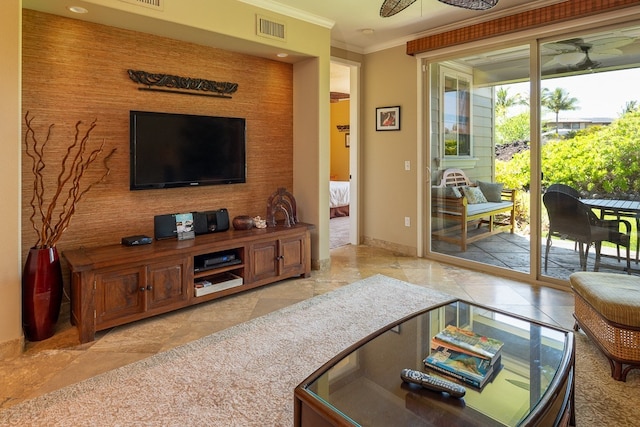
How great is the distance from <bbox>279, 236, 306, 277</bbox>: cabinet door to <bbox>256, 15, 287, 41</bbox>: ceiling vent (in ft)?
6.18

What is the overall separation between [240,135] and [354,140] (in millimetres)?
1938

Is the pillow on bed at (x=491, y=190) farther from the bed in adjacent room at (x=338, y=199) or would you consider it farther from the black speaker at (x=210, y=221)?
the bed in adjacent room at (x=338, y=199)

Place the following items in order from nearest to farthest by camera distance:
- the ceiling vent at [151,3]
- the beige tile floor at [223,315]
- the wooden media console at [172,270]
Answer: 1. the beige tile floor at [223,315]
2. the wooden media console at [172,270]
3. the ceiling vent at [151,3]

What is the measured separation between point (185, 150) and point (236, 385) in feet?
6.93

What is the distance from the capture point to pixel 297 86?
4.29m

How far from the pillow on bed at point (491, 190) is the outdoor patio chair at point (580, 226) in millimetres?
485

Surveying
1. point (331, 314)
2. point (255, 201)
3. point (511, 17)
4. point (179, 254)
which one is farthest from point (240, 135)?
point (511, 17)

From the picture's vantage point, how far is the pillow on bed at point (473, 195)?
442 cm

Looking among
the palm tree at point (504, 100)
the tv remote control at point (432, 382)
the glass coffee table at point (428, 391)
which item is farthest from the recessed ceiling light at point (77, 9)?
the palm tree at point (504, 100)

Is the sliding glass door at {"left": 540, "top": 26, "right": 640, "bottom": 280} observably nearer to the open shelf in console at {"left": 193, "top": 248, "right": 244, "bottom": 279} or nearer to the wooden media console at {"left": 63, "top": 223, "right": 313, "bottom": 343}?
the wooden media console at {"left": 63, "top": 223, "right": 313, "bottom": 343}

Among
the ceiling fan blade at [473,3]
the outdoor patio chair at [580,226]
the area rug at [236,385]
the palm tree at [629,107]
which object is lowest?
the area rug at [236,385]

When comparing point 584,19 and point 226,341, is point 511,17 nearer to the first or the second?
point 584,19

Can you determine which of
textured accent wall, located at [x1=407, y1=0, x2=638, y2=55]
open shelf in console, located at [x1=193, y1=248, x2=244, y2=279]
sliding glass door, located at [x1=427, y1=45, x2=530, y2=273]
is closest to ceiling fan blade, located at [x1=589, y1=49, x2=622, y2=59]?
textured accent wall, located at [x1=407, y1=0, x2=638, y2=55]

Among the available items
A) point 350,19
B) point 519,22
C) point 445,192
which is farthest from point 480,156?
point 350,19
